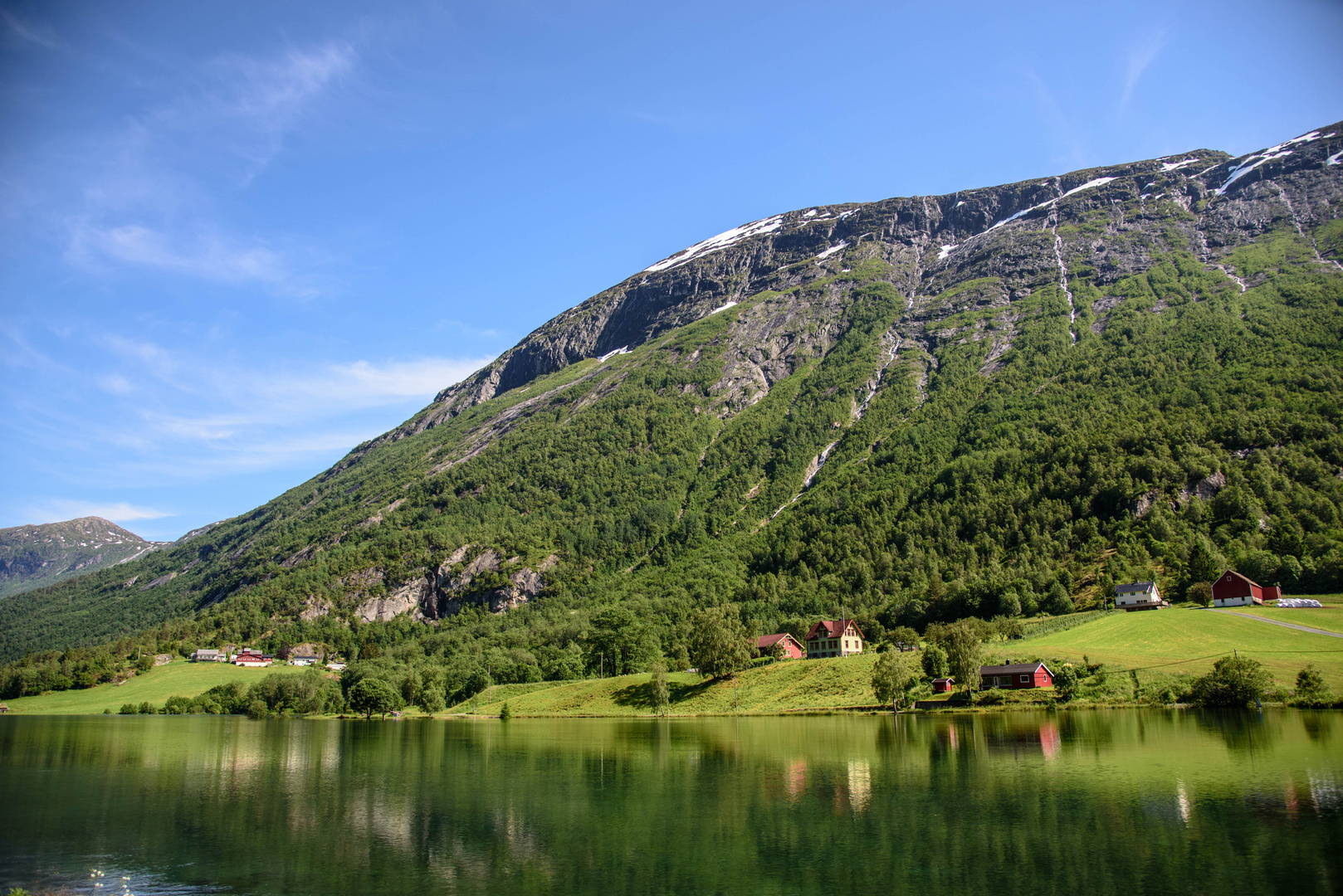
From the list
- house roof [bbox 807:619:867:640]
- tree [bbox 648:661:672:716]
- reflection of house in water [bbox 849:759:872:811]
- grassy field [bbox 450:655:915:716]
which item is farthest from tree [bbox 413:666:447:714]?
reflection of house in water [bbox 849:759:872:811]

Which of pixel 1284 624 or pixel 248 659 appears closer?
pixel 1284 624

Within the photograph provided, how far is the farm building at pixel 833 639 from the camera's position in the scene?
12356 cm

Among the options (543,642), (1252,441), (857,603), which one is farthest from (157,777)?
(1252,441)

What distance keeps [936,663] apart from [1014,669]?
8.42 meters

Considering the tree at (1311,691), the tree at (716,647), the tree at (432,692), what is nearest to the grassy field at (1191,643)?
the tree at (1311,691)

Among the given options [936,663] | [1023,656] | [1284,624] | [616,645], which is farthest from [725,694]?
[1284,624]

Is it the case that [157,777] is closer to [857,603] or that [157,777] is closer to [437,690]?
[437,690]

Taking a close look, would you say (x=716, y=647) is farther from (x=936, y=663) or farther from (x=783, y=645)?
(x=936, y=663)

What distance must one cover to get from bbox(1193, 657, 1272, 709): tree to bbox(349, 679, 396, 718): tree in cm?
11764

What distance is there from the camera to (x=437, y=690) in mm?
127562

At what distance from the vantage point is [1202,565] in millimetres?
115438

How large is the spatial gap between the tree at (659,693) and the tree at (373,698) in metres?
54.6

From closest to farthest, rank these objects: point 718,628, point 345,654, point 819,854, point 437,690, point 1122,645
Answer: point 819,854
point 1122,645
point 718,628
point 437,690
point 345,654

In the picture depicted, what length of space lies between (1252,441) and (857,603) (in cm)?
8586
